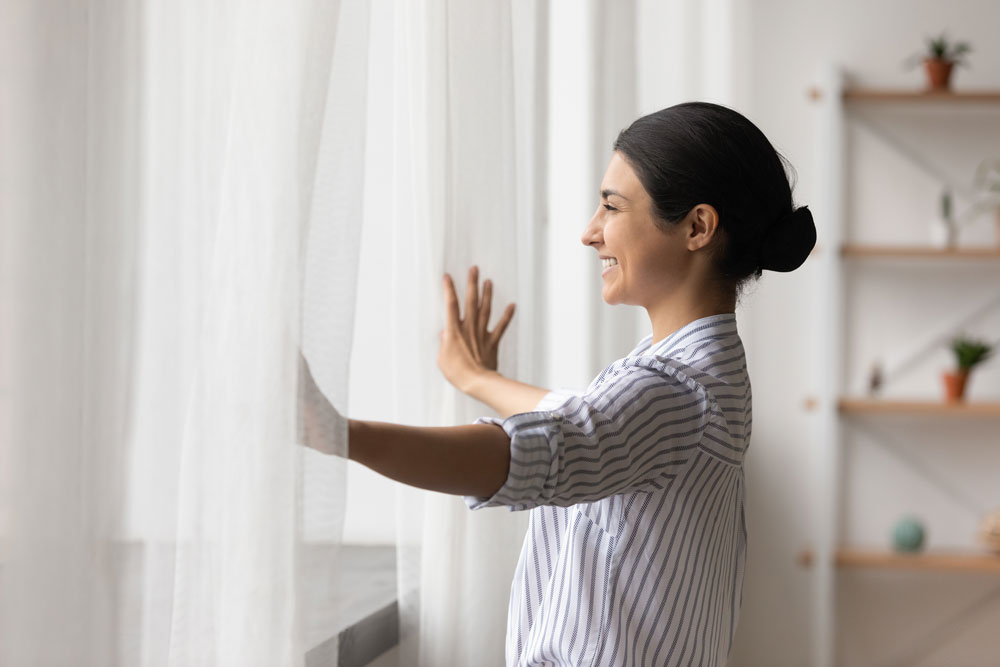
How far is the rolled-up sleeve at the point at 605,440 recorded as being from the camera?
85cm

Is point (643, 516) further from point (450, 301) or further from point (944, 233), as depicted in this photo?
point (944, 233)

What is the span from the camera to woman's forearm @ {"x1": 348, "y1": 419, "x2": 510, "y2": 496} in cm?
82

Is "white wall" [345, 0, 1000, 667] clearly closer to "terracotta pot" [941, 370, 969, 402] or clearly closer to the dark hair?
"terracotta pot" [941, 370, 969, 402]

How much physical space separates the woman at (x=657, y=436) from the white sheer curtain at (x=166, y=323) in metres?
0.14

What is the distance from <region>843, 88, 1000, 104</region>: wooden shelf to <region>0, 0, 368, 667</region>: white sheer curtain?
293 cm

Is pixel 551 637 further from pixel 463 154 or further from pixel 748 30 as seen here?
pixel 748 30

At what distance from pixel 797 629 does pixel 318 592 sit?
10.0 ft

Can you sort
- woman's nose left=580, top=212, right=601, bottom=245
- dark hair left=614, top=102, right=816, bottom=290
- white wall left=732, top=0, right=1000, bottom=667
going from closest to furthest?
dark hair left=614, top=102, right=816, bottom=290 < woman's nose left=580, top=212, right=601, bottom=245 < white wall left=732, top=0, right=1000, bottom=667

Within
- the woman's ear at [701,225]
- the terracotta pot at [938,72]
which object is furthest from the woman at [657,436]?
the terracotta pot at [938,72]

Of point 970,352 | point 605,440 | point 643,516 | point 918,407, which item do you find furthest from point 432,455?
point 970,352

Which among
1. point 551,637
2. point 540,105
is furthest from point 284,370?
point 540,105

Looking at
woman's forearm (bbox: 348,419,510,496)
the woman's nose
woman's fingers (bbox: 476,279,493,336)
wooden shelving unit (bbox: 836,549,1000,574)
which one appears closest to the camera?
woman's forearm (bbox: 348,419,510,496)

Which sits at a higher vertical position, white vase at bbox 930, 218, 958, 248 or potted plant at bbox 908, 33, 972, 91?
potted plant at bbox 908, 33, 972, 91

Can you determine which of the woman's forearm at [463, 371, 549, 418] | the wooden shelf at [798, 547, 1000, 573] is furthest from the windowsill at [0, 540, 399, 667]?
the wooden shelf at [798, 547, 1000, 573]
